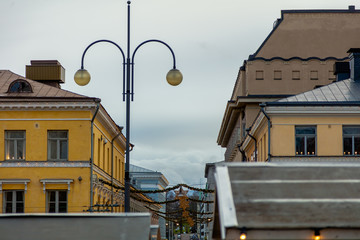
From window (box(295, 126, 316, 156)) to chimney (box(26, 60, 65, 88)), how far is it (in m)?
17.4

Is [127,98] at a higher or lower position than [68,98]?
lower

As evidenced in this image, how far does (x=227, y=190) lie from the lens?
11.6m

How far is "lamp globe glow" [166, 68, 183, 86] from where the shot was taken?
83.7ft

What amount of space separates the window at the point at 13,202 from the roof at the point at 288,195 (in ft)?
107

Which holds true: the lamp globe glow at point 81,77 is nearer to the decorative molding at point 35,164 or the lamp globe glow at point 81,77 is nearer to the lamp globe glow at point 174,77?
the lamp globe glow at point 174,77

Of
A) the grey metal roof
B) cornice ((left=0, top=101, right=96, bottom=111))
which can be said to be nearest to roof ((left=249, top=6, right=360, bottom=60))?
the grey metal roof

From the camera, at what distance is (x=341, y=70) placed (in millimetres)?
55969

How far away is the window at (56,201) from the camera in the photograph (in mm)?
43438

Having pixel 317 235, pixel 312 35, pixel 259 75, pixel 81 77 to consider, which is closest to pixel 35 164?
pixel 81 77

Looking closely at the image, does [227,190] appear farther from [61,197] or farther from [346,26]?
[346,26]

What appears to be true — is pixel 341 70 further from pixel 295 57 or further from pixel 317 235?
pixel 317 235

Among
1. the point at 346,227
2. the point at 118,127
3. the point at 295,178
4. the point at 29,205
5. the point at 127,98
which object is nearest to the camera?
the point at 346,227

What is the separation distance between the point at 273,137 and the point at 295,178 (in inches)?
1266

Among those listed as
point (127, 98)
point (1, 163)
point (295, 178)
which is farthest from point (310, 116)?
point (295, 178)
